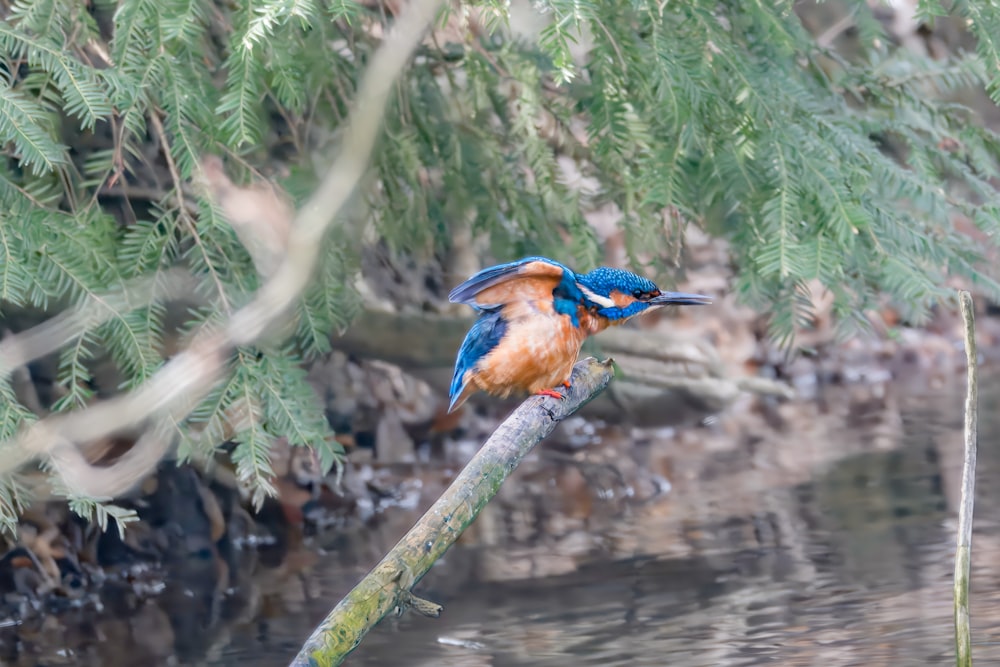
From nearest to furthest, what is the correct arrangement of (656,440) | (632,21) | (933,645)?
(933,645), (632,21), (656,440)

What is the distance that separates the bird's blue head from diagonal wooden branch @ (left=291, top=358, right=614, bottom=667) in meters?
0.48

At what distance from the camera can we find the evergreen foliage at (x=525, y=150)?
3.32 metres

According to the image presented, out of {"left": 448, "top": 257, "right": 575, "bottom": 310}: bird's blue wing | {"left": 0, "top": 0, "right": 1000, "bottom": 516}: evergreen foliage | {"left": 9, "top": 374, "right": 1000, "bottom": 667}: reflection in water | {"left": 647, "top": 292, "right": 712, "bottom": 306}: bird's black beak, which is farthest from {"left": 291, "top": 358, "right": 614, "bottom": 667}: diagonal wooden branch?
{"left": 9, "top": 374, "right": 1000, "bottom": 667}: reflection in water

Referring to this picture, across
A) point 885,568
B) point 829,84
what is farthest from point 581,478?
point 829,84

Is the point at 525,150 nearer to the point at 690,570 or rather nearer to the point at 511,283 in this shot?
the point at 511,283

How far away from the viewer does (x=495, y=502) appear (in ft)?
21.7

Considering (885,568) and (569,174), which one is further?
(569,174)

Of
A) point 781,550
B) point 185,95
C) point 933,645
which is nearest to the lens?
point 185,95

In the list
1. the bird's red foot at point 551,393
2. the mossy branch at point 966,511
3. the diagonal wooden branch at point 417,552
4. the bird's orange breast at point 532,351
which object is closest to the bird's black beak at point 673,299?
the bird's orange breast at point 532,351

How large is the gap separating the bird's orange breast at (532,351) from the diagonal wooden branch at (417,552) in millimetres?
300

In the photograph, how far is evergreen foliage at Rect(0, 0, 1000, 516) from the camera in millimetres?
3324

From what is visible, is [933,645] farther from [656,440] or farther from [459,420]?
[459,420]

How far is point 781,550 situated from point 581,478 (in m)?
1.90

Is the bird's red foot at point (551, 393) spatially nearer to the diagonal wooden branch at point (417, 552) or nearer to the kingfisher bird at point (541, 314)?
the kingfisher bird at point (541, 314)
